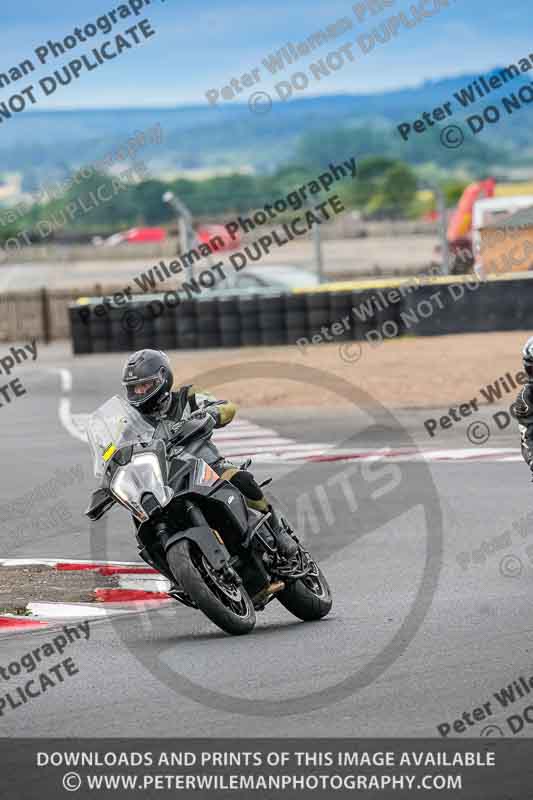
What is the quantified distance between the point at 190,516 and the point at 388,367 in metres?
18.2

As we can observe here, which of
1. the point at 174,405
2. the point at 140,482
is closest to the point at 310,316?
the point at 174,405

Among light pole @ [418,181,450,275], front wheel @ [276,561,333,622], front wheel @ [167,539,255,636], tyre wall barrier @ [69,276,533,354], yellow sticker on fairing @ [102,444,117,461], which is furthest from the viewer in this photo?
light pole @ [418,181,450,275]

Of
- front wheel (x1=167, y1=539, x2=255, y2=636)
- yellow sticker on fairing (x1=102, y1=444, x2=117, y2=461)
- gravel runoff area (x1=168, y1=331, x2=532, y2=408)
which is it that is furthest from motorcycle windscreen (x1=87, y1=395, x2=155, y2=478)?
gravel runoff area (x1=168, y1=331, x2=532, y2=408)

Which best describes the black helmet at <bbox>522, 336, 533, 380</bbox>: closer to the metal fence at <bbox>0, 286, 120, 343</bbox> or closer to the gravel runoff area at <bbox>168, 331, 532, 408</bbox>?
the gravel runoff area at <bbox>168, 331, 532, 408</bbox>

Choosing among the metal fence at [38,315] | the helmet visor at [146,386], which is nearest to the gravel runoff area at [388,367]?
the metal fence at [38,315]

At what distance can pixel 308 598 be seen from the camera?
8859 millimetres

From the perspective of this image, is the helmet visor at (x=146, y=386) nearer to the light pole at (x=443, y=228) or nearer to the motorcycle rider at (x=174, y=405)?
the motorcycle rider at (x=174, y=405)

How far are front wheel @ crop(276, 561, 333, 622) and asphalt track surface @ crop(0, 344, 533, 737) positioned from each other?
2.8 inches

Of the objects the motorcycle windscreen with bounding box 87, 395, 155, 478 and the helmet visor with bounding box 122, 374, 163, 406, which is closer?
the motorcycle windscreen with bounding box 87, 395, 155, 478

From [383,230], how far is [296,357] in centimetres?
8873

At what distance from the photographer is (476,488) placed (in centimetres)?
1409

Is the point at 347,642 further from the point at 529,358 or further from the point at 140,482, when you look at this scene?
the point at 529,358

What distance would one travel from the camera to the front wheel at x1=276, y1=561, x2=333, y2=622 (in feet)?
29.0

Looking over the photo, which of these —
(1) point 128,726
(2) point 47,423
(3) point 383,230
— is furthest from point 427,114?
(3) point 383,230
